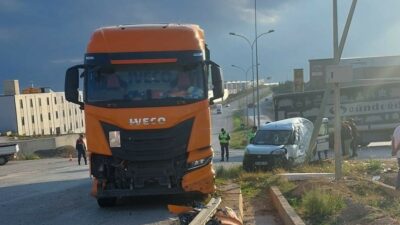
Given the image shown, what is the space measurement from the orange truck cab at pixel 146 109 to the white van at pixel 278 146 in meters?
10.5

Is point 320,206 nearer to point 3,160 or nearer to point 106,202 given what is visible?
point 106,202

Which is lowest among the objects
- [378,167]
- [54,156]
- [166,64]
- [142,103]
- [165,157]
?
[54,156]

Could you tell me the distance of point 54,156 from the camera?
171ft

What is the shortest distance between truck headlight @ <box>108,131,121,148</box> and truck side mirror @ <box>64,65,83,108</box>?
3.24 feet

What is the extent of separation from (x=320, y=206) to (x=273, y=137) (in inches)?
516

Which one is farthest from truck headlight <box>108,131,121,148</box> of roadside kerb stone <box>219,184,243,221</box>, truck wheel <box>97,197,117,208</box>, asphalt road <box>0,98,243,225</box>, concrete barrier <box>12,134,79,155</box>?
concrete barrier <box>12,134,79,155</box>

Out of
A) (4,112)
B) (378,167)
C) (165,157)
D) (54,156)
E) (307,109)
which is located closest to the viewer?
(165,157)

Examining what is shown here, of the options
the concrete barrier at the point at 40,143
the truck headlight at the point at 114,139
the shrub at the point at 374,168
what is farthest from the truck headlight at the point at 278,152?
the concrete barrier at the point at 40,143

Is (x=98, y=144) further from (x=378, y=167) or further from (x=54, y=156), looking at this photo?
(x=54, y=156)

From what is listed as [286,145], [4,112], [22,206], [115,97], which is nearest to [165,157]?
[115,97]

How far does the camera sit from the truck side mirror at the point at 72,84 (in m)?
9.99

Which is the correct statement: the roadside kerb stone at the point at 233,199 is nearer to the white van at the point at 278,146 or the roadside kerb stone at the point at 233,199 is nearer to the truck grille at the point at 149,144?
the truck grille at the point at 149,144

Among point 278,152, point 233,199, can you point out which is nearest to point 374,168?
point 278,152

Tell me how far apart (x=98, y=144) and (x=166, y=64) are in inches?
75.4
